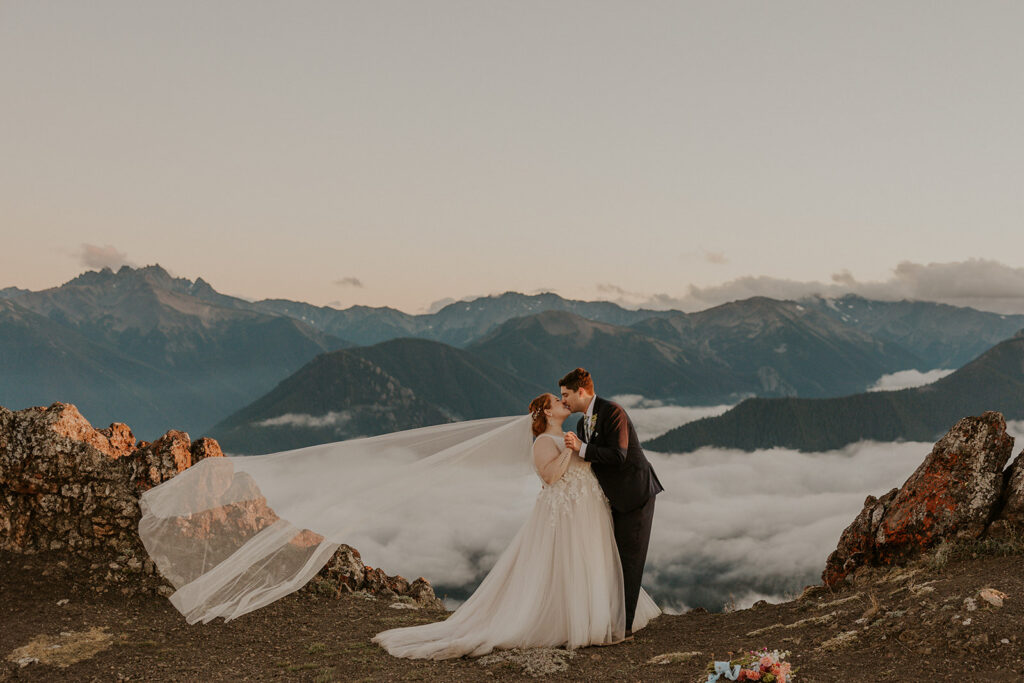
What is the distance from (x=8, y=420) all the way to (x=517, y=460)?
1073cm

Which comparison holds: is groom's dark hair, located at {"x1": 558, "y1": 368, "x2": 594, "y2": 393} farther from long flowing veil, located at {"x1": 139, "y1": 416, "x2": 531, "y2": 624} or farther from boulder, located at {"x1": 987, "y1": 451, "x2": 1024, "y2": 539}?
boulder, located at {"x1": 987, "y1": 451, "x2": 1024, "y2": 539}

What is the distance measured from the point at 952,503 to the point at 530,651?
7.71m

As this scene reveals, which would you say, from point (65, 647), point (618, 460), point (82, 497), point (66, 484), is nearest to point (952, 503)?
point (618, 460)

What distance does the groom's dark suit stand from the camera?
9766 mm

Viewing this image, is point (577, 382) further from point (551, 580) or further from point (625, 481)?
point (551, 580)

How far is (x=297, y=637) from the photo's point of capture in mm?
11734

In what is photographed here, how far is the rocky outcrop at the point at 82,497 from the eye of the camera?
531 inches

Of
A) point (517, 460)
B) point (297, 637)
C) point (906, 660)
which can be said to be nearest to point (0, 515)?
point (297, 637)

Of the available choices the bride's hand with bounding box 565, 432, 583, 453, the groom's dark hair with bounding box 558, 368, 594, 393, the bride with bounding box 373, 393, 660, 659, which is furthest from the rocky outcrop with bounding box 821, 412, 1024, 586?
the bride's hand with bounding box 565, 432, 583, 453

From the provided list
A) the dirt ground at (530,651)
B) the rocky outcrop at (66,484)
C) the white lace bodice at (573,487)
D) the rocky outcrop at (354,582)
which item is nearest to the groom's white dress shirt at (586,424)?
the white lace bodice at (573,487)

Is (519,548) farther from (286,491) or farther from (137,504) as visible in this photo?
(137,504)

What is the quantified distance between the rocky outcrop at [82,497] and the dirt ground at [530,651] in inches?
17.6

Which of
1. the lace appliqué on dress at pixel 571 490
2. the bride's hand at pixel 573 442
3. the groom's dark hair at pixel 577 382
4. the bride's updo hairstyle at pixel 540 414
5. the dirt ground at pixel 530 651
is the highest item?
the groom's dark hair at pixel 577 382

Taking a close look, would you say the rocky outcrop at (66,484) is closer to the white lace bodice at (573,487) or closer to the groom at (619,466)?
the white lace bodice at (573,487)
